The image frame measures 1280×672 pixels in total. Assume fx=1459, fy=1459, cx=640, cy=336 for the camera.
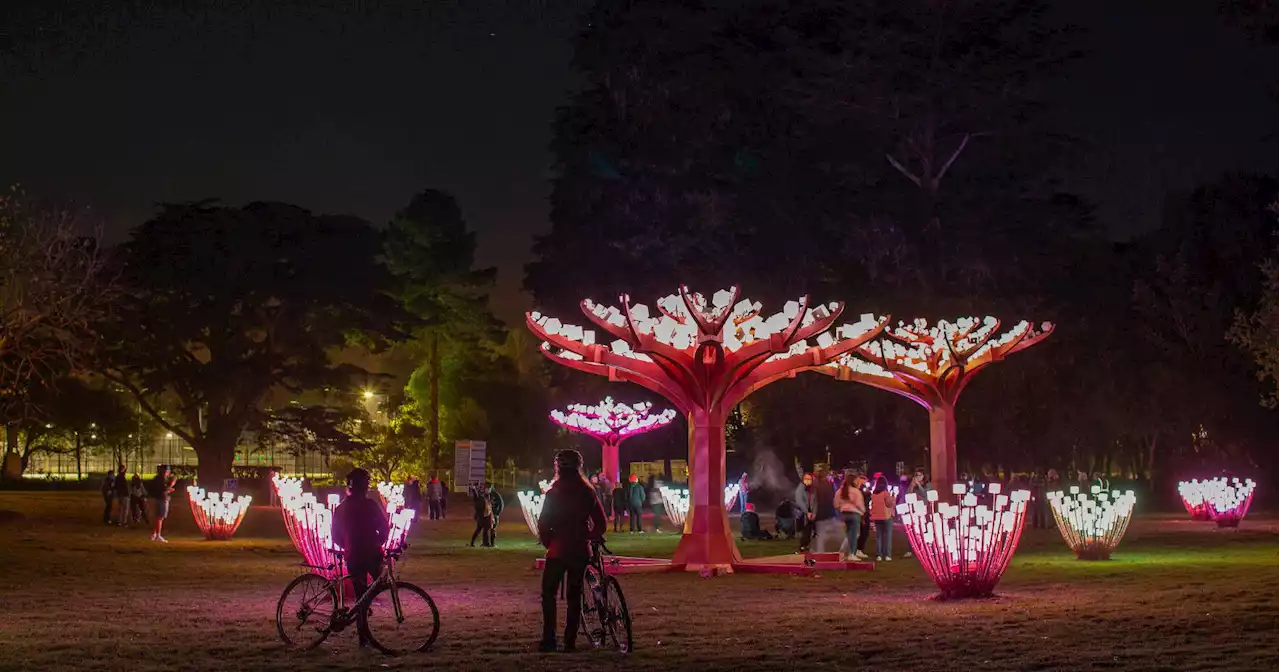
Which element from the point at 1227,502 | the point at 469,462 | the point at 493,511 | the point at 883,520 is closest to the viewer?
the point at 883,520

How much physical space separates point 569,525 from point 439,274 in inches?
2220

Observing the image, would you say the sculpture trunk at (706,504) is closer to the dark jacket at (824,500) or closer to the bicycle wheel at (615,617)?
the dark jacket at (824,500)

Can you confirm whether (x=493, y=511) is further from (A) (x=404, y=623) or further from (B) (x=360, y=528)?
(B) (x=360, y=528)

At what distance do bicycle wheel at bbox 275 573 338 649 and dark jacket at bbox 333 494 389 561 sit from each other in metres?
0.65

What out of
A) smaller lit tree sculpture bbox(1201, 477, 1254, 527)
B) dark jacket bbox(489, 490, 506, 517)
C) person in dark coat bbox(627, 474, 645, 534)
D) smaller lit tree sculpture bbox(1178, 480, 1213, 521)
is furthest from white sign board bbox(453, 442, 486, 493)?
smaller lit tree sculpture bbox(1178, 480, 1213, 521)

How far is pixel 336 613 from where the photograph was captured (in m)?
12.4

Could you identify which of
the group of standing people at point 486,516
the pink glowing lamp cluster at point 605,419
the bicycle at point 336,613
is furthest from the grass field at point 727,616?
the pink glowing lamp cluster at point 605,419

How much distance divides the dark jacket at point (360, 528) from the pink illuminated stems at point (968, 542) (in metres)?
6.22

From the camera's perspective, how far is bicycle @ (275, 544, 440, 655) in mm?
12102

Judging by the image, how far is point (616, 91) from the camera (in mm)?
48312

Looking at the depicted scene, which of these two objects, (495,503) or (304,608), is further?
(495,503)

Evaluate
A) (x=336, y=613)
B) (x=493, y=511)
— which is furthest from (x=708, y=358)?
(x=336, y=613)

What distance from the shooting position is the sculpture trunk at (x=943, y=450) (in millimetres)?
30656

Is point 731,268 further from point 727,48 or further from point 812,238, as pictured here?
point 727,48
